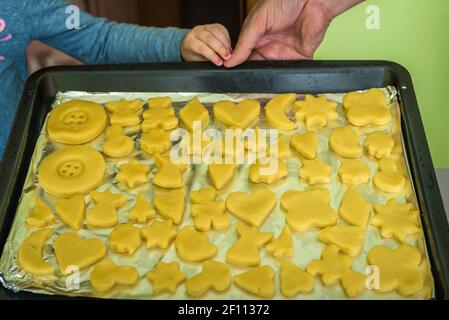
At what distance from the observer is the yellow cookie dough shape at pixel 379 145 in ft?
3.34

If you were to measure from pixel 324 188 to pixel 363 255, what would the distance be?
138 mm

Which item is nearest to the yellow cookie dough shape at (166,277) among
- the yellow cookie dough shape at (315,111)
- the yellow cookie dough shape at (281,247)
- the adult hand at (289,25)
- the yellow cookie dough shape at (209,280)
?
the yellow cookie dough shape at (209,280)

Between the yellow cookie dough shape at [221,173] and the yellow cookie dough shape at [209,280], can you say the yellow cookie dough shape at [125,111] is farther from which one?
the yellow cookie dough shape at [209,280]

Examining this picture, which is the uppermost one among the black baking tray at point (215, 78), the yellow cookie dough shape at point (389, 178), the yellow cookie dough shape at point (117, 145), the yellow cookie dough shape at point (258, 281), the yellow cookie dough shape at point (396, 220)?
the black baking tray at point (215, 78)

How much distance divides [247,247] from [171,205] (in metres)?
0.14

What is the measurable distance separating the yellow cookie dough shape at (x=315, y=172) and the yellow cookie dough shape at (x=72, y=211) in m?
0.34

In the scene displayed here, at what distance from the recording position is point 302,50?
122cm

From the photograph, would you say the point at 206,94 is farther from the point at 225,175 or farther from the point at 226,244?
the point at 226,244

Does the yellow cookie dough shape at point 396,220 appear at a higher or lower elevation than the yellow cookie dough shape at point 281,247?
higher

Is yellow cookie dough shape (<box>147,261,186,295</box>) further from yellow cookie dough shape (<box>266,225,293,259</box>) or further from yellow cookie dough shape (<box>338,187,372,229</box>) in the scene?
yellow cookie dough shape (<box>338,187,372,229</box>)

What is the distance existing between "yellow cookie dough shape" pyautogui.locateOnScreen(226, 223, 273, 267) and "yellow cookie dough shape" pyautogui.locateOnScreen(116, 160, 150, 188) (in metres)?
0.18

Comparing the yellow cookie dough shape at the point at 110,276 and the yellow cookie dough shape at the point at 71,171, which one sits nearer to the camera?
the yellow cookie dough shape at the point at 110,276

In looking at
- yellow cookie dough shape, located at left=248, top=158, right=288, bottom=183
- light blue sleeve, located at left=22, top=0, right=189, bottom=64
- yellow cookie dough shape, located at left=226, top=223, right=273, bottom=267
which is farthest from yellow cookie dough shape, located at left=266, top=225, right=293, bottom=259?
light blue sleeve, located at left=22, top=0, right=189, bottom=64

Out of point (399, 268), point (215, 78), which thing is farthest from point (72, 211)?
point (399, 268)
